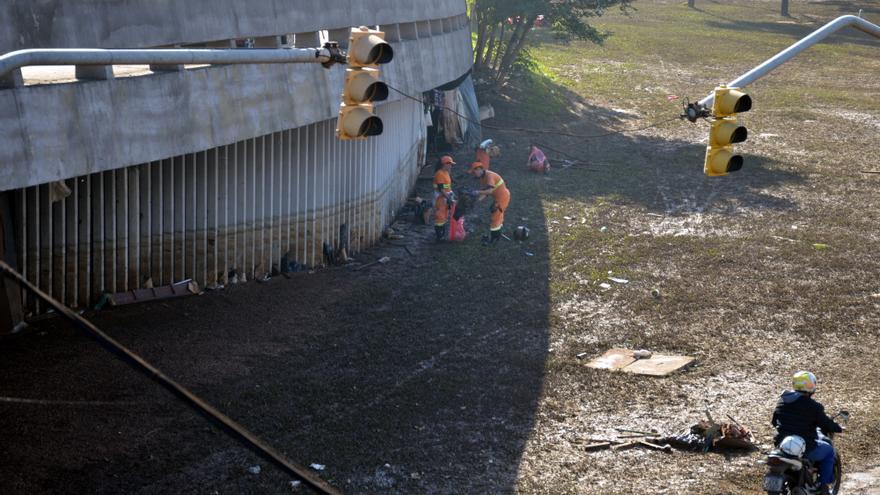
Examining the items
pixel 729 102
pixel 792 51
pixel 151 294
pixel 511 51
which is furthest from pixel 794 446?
pixel 511 51

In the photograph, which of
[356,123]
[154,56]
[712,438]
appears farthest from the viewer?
[712,438]

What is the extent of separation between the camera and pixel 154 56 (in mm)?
8211

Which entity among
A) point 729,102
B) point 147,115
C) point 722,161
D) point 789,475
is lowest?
point 789,475

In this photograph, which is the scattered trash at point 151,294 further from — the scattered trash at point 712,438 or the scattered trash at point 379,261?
the scattered trash at point 712,438

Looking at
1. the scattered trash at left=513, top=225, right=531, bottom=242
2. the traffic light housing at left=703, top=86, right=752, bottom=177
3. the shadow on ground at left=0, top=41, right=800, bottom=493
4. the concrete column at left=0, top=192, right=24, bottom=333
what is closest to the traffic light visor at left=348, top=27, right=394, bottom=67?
the traffic light housing at left=703, top=86, right=752, bottom=177

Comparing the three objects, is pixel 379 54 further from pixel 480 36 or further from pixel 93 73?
pixel 480 36

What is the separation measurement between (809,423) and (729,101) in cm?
334

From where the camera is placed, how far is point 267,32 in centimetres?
1598

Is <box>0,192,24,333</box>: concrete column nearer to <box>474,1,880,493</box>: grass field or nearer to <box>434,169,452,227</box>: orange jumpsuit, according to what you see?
<box>474,1,880,493</box>: grass field

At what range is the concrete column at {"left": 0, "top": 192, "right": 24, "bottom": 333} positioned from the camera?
1311cm

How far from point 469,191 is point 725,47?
32.1m

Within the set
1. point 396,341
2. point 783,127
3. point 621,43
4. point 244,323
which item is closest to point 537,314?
point 396,341

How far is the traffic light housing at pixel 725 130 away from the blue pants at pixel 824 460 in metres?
2.91

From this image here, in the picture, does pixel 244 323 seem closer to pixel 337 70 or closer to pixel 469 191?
pixel 337 70
